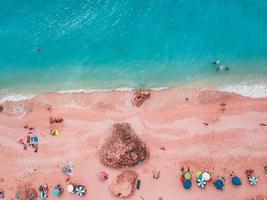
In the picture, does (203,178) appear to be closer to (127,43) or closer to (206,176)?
(206,176)

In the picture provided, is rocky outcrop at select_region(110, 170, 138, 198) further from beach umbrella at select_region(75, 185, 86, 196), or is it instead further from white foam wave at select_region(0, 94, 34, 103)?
white foam wave at select_region(0, 94, 34, 103)

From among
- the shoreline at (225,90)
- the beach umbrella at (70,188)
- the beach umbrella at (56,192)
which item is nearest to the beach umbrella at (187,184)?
the shoreline at (225,90)

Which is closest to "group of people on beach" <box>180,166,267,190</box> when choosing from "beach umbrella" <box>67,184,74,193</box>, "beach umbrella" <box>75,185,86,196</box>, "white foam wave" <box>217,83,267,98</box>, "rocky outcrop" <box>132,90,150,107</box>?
"white foam wave" <box>217,83,267,98</box>

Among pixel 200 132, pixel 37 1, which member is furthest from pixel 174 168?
pixel 37 1

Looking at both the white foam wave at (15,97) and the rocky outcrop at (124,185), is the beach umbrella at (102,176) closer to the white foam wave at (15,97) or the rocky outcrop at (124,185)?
the rocky outcrop at (124,185)

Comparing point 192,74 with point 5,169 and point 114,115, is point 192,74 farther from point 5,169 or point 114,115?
point 5,169
